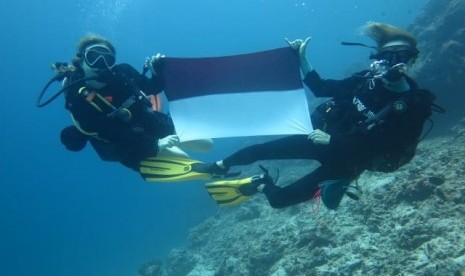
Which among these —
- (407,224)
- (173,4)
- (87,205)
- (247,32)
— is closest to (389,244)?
(407,224)

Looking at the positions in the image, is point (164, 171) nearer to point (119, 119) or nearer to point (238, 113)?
point (119, 119)

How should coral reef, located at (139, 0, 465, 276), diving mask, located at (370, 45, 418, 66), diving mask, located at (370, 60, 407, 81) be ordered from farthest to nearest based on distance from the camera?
coral reef, located at (139, 0, 465, 276) → diving mask, located at (370, 45, 418, 66) → diving mask, located at (370, 60, 407, 81)

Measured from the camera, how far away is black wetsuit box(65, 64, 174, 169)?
5.83 m

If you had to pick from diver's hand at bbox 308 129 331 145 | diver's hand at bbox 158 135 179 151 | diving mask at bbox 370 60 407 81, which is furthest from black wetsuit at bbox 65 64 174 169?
diving mask at bbox 370 60 407 81

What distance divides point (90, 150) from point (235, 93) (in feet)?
381

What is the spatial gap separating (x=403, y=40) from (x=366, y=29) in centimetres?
66

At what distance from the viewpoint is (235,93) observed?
6.76 metres

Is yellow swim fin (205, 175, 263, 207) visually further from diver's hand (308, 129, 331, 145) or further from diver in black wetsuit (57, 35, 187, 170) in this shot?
diver's hand (308, 129, 331, 145)

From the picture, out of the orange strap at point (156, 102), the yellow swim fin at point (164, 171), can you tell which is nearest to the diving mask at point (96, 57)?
the orange strap at point (156, 102)

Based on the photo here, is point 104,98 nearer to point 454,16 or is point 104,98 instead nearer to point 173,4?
point 454,16

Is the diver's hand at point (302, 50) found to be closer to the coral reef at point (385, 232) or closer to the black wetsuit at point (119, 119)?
the black wetsuit at point (119, 119)

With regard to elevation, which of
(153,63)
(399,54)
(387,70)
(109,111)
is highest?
(153,63)

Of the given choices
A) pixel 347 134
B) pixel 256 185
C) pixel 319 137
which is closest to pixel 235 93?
pixel 256 185

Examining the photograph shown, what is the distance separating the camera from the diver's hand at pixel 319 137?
18.4ft
